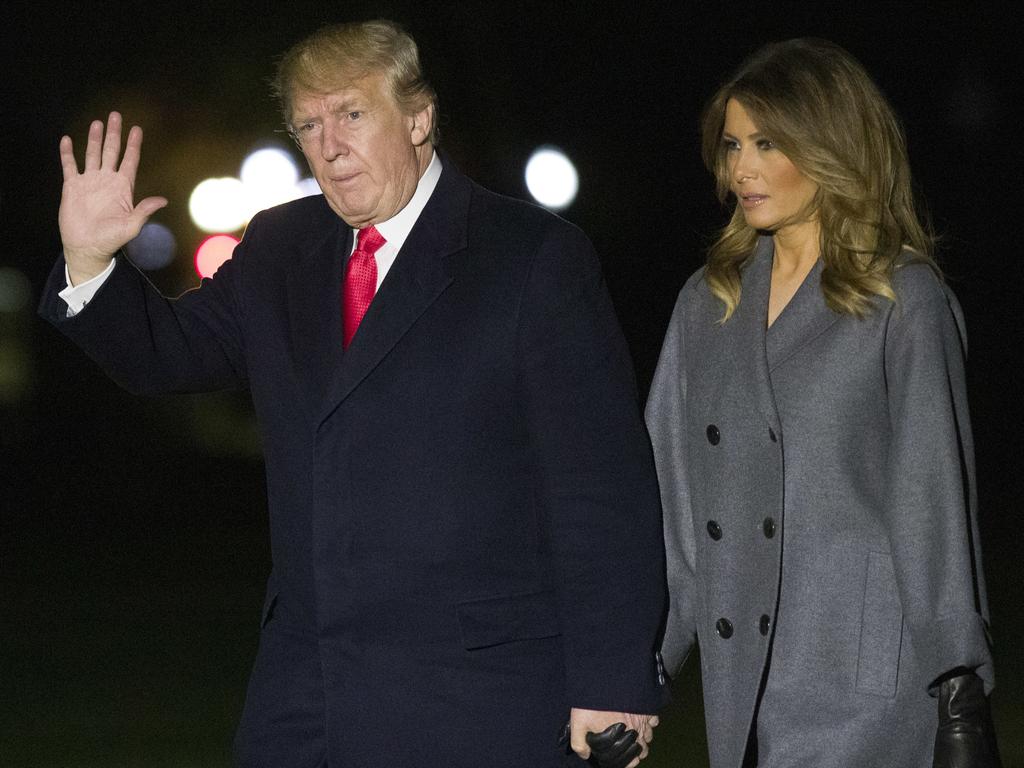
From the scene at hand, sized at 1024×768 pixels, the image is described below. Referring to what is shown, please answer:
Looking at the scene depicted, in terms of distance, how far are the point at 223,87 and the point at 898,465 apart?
23.1 meters

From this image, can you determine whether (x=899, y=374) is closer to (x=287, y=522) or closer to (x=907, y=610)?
(x=907, y=610)

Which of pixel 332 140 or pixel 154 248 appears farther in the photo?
pixel 154 248

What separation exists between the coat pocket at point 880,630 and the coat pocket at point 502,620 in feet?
2.24

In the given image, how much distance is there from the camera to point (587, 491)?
363 cm

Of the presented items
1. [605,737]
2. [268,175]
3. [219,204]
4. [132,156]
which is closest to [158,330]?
[132,156]

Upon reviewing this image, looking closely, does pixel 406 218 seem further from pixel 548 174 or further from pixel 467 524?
pixel 548 174

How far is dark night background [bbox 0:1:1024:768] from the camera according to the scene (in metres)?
17.0

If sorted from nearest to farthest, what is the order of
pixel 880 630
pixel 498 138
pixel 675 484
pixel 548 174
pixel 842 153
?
pixel 880 630
pixel 842 153
pixel 675 484
pixel 498 138
pixel 548 174

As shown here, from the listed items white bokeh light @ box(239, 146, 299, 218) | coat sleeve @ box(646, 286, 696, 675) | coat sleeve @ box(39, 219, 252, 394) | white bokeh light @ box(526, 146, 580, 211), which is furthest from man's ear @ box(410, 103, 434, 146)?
white bokeh light @ box(239, 146, 299, 218)

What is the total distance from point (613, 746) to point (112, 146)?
5.27ft

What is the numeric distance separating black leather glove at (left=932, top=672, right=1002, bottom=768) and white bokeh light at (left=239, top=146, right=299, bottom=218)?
25.5 metres

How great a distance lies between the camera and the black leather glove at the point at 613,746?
3.62 m

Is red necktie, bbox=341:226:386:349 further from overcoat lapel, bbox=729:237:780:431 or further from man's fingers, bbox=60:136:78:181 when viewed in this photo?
overcoat lapel, bbox=729:237:780:431

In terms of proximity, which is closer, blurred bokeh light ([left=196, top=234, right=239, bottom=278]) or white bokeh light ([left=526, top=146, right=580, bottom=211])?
white bokeh light ([left=526, top=146, right=580, bottom=211])
